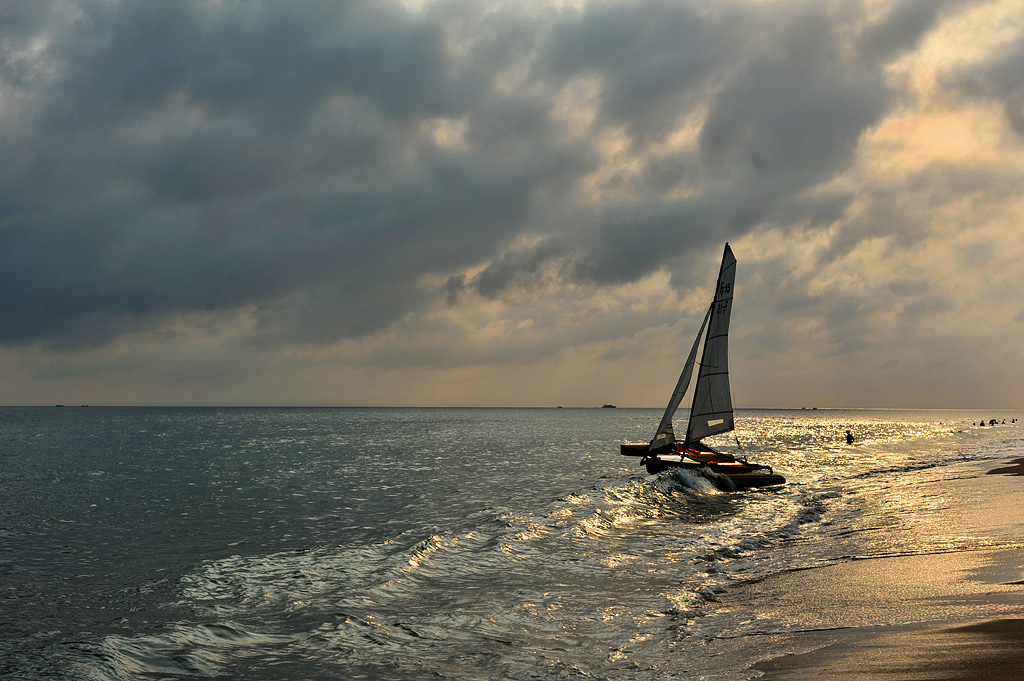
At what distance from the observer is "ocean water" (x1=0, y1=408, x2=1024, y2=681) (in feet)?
45.4

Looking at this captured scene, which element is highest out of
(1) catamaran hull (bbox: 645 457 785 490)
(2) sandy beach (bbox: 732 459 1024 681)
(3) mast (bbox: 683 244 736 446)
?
(3) mast (bbox: 683 244 736 446)

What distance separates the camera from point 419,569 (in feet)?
73.4

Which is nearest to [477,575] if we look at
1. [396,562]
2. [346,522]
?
[396,562]

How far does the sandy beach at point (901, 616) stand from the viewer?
10.3m

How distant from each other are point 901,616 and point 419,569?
49.0 feet

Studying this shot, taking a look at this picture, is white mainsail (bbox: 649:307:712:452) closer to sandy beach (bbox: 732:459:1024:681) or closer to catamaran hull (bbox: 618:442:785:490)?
catamaran hull (bbox: 618:442:785:490)

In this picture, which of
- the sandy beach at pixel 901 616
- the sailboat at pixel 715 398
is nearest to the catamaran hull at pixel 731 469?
the sailboat at pixel 715 398

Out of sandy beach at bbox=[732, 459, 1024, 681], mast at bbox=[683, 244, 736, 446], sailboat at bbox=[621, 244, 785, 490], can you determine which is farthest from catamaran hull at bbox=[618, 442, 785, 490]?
sandy beach at bbox=[732, 459, 1024, 681]

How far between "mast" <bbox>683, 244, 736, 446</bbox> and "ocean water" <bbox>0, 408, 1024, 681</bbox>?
193 inches

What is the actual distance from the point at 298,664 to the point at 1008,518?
87.4 feet

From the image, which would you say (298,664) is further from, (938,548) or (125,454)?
(125,454)

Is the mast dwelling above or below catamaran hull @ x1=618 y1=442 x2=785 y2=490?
above

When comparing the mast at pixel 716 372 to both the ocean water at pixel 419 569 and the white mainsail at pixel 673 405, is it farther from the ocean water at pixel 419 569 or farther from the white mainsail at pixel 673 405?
the ocean water at pixel 419 569

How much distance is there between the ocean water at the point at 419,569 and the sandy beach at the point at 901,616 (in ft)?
3.02
